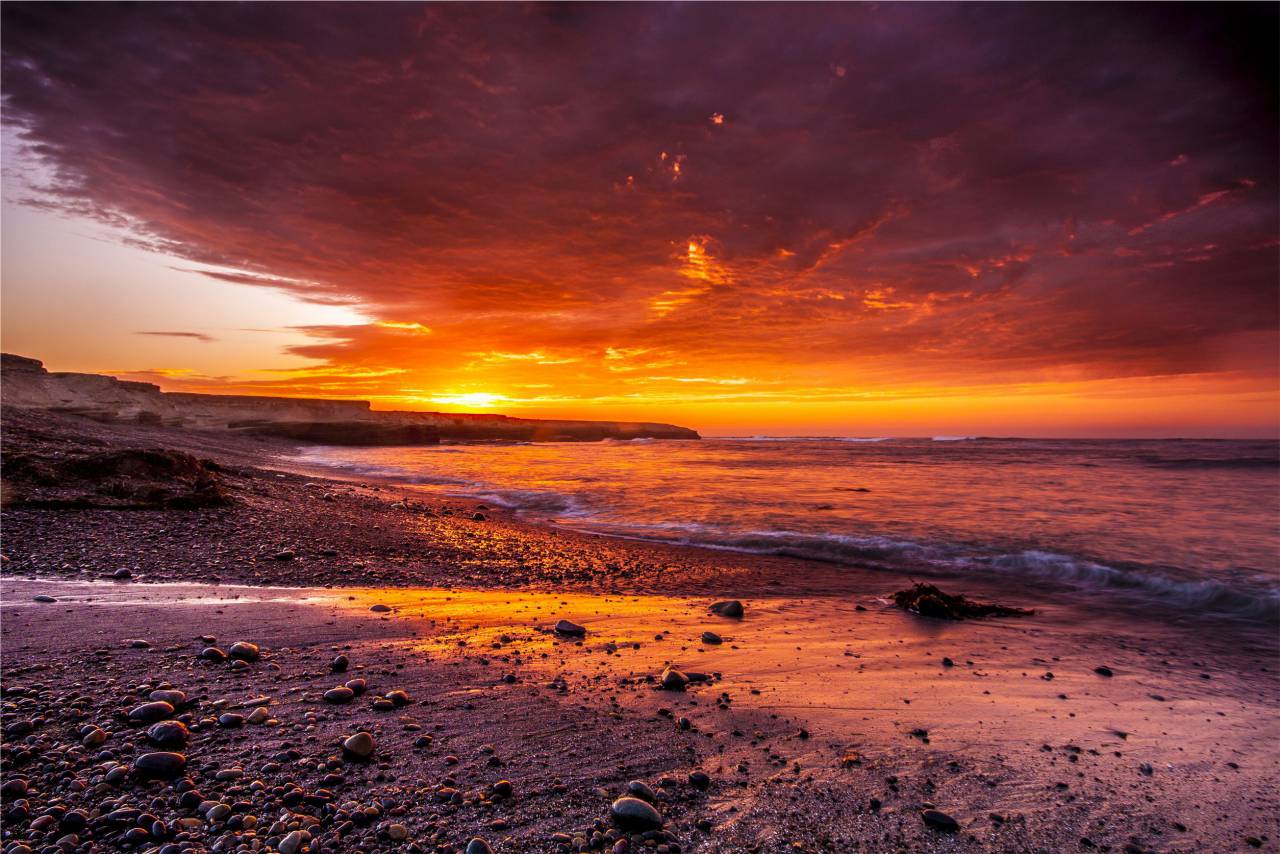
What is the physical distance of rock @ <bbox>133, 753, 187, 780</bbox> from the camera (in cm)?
249

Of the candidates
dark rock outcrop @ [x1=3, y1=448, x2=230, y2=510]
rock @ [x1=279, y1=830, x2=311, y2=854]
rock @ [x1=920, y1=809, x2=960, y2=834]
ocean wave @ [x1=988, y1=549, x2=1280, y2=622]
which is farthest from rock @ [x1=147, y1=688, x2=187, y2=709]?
ocean wave @ [x1=988, y1=549, x2=1280, y2=622]

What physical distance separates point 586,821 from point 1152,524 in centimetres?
1671

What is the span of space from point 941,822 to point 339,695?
135 inches

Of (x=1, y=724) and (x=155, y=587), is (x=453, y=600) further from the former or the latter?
(x=1, y=724)

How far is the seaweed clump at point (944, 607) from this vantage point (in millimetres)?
6551

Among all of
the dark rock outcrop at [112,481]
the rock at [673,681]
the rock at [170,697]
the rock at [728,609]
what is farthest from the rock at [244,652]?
the dark rock outcrop at [112,481]

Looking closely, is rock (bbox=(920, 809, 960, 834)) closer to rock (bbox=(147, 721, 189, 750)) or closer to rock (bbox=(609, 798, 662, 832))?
rock (bbox=(609, 798, 662, 832))

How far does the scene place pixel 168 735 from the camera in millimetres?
2727

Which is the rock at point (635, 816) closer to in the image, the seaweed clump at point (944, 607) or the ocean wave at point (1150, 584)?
the seaweed clump at point (944, 607)

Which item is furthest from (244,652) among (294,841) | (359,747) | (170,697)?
(294,841)

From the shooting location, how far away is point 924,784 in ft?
9.67

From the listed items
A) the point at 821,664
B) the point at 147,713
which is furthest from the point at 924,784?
the point at 147,713

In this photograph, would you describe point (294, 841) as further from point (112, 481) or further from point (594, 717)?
point (112, 481)

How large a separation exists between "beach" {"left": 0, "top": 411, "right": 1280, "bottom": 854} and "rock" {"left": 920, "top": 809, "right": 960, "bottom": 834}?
1 centimetres
